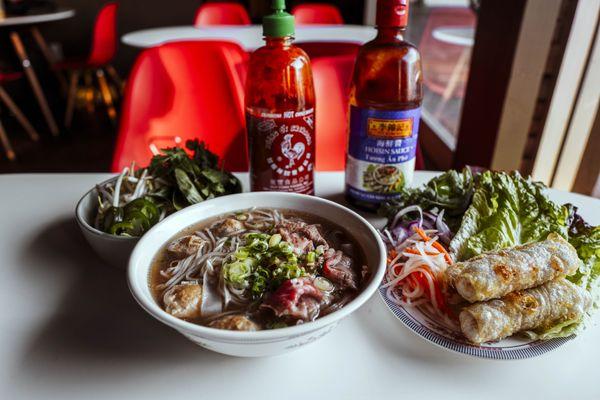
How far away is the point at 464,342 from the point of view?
2.36 feet

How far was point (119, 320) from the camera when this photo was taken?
818 millimetres

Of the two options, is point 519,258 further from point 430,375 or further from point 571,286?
point 430,375

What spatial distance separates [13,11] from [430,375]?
5.52 metres

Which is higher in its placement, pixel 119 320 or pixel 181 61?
pixel 181 61

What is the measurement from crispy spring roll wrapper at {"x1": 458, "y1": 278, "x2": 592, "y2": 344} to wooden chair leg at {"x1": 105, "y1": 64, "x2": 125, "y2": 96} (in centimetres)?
516

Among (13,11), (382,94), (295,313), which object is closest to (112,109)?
(13,11)

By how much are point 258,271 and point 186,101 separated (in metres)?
1.25

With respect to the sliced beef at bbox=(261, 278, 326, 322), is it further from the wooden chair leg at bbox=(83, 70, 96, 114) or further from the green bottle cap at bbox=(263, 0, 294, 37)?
the wooden chair leg at bbox=(83, 70, 96, 114)

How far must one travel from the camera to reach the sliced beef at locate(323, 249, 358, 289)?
2.49 ft

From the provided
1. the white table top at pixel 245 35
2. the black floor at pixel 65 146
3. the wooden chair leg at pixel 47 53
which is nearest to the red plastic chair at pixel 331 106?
the white table top at pixel 245 35

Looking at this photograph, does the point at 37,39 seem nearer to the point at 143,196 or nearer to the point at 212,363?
→ the point at 143,196

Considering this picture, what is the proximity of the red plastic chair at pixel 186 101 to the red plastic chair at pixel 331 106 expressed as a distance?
1.03ft

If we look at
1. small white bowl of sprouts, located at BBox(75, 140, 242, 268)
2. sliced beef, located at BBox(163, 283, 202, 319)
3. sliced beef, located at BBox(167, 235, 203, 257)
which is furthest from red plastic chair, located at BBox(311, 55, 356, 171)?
sliced beef, located at BBox(163, 283, 202, 319)

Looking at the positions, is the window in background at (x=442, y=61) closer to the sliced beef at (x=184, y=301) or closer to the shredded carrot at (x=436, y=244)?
the shredded carrot at (x=436, y=244)
